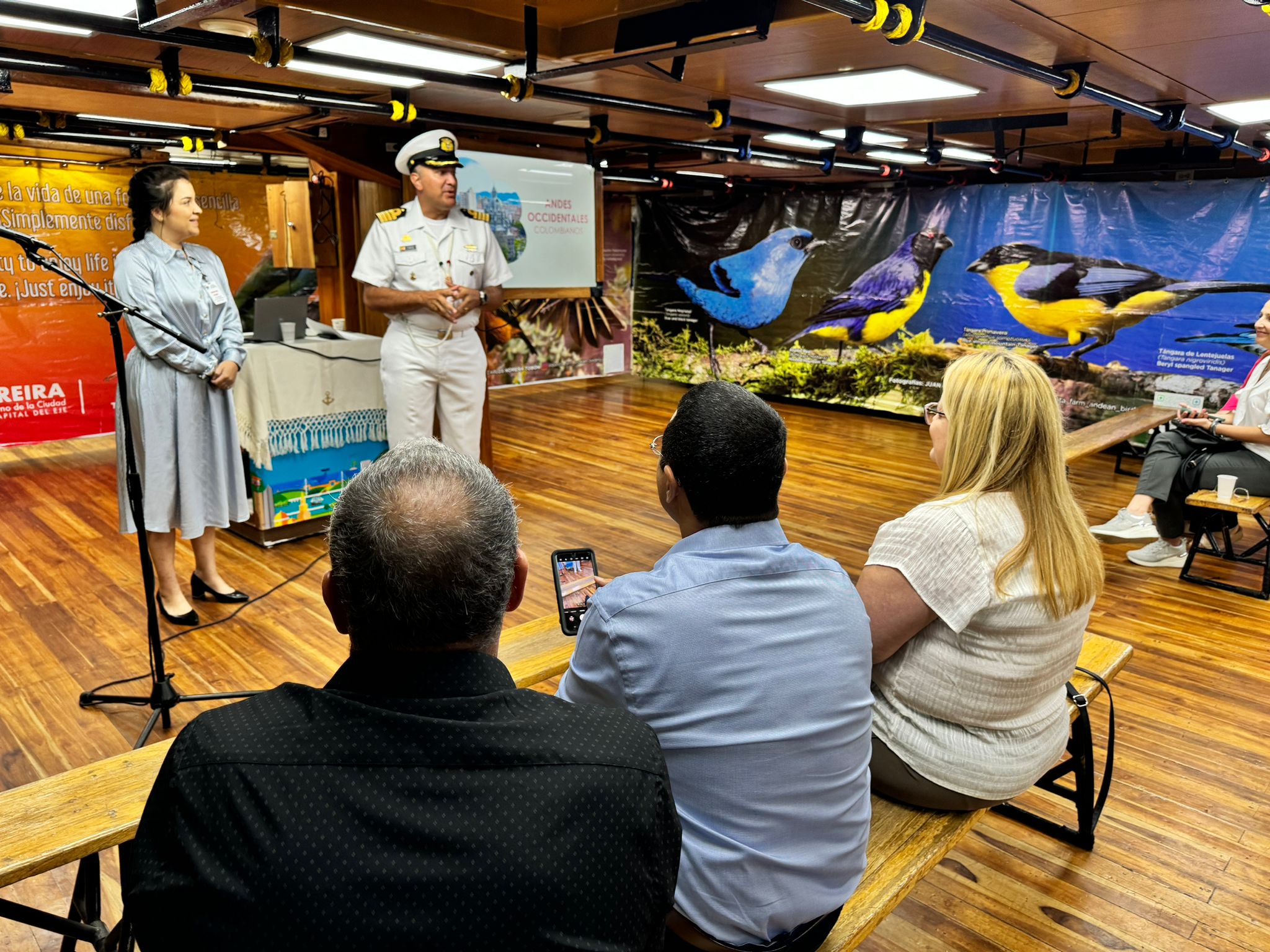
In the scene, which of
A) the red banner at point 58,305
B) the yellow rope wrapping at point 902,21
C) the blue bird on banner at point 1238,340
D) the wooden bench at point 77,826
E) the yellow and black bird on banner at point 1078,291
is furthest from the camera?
the yellow and black bird on banner at point 1078,291

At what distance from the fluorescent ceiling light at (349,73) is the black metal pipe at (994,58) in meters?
1.58

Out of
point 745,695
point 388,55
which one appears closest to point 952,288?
point 388,55

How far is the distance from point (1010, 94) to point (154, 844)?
428cm

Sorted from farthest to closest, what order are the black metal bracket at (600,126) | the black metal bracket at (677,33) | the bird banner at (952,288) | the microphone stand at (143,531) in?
1. the bird banner at (952,288)
2. the black metal bracket at (600,126)
3. the black metal bracket at (677,33)
4. the microphone stand at (143,531)

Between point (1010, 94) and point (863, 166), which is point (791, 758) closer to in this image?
point (1010, 94)

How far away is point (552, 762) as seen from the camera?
2.54ft

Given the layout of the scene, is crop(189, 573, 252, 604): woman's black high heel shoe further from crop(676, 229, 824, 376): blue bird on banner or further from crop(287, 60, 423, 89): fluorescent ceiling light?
crop(676, 229, 824, 376): blue bird on banner

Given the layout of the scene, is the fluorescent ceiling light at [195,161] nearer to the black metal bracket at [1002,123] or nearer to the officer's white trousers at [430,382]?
the officer's white trousers at [430,382]

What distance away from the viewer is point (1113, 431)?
4852 millimetres

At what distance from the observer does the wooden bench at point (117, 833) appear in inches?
51.2

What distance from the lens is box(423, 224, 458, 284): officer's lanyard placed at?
4098mm

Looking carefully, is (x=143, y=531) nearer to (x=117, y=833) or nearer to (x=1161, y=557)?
(x=117, y=833)

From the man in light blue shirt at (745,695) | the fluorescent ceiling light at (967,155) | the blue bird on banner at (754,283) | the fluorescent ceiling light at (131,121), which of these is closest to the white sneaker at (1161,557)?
the fluorescent ceiling light at (967,155)

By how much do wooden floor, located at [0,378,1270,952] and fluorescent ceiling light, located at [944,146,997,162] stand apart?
2131mm
